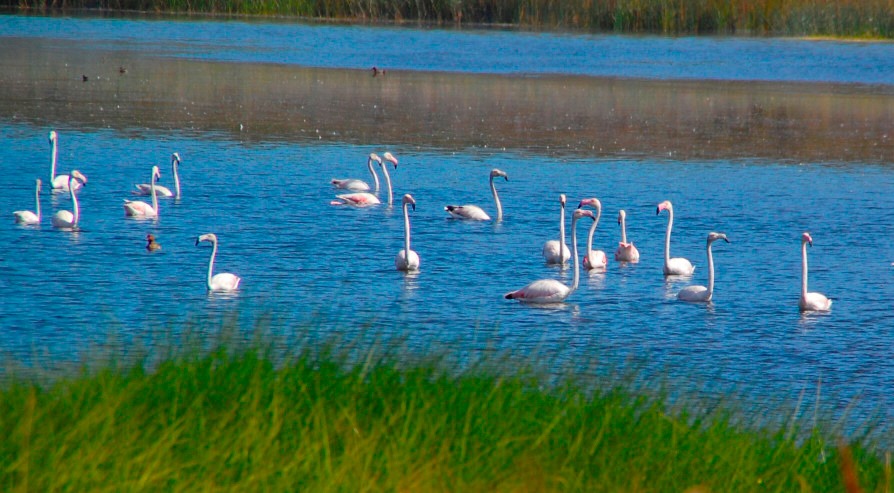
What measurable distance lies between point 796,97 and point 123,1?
33.8 m

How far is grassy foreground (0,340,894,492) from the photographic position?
489 centimetres

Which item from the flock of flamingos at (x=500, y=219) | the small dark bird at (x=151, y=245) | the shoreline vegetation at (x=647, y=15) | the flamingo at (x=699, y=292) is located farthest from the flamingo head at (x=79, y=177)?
the shoreline vegetation at (x=647, y=15)

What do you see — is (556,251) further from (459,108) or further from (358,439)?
(459,108)

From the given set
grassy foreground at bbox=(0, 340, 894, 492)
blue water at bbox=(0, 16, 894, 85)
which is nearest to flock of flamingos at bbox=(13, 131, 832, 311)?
grassy foreground at bbox=(0, 340, 894, 492)

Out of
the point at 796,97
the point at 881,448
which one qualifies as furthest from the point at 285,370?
the point at 796,97

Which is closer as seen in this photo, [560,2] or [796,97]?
[796,97]

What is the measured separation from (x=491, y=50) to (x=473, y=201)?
2403 cm

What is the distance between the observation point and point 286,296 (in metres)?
10.7

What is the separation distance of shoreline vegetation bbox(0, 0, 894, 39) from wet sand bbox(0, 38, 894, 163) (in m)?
10.7

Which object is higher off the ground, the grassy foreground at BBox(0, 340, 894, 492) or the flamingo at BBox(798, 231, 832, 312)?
the grassy foreground at BBox(0, 340, 894, 492)

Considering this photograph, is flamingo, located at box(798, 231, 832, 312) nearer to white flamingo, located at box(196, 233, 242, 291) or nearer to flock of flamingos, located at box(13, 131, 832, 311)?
flock of flamingos, located at box(13, 131, 832, 311)

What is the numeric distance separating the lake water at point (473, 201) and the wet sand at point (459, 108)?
13 centimetres

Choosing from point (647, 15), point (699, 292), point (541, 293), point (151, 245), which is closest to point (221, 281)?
point (151, 245)

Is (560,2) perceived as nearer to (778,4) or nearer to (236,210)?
(778,4)
